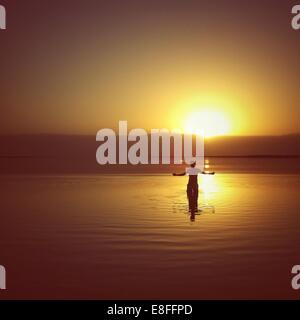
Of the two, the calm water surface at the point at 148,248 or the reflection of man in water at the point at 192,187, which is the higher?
the reflection of man in water at the point at 192,187

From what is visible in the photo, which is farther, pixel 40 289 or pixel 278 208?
pixel 278 208

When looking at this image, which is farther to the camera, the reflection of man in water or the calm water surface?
the reflection of man in water

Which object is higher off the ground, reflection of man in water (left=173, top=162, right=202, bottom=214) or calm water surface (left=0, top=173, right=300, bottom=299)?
reflection of man in water (left=173, top=162, right=202, bottom=214)

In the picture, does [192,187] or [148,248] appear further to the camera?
[192,187]

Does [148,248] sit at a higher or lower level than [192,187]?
lower

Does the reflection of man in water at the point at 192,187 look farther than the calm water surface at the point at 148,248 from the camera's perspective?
Yes
